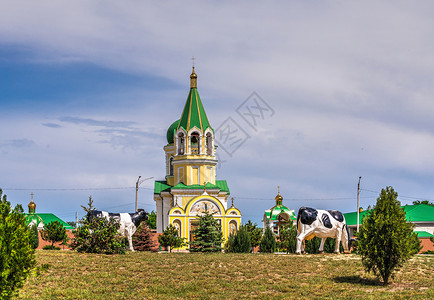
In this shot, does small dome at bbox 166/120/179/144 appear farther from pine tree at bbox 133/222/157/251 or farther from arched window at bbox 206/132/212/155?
pine tree at bbox 133/222/157/251

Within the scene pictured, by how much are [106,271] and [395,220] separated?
10.8m

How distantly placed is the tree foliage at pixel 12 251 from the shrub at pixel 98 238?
10018 mm

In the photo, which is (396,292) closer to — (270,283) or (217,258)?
(270,283)

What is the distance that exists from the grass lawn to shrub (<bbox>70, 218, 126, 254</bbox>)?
0.76 metres

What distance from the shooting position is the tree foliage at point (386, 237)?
19938 millimetres

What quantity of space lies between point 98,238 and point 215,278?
6749 millimetres

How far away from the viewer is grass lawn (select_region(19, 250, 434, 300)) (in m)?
18.5

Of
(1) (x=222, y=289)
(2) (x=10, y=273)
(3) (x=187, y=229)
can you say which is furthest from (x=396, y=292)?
(3) (x=187, y=229)

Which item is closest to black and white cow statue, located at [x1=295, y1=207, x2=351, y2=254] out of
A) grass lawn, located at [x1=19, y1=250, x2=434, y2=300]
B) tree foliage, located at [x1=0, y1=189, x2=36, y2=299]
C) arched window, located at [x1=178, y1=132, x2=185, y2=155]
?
grass lawn, located at [x1=19, y1=250, x2=434, y2=300]

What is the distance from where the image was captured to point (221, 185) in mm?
51469

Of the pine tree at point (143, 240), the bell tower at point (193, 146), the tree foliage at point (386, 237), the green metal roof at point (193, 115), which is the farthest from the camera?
the green metal roof at point (193, 115)

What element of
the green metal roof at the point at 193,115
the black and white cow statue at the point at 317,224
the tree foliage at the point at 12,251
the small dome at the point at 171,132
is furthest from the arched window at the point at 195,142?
the tree foliage at the point at 12,251

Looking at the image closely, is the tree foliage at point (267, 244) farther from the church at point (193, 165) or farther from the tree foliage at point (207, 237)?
the church at point (193, 165)

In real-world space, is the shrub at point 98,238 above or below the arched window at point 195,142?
below
